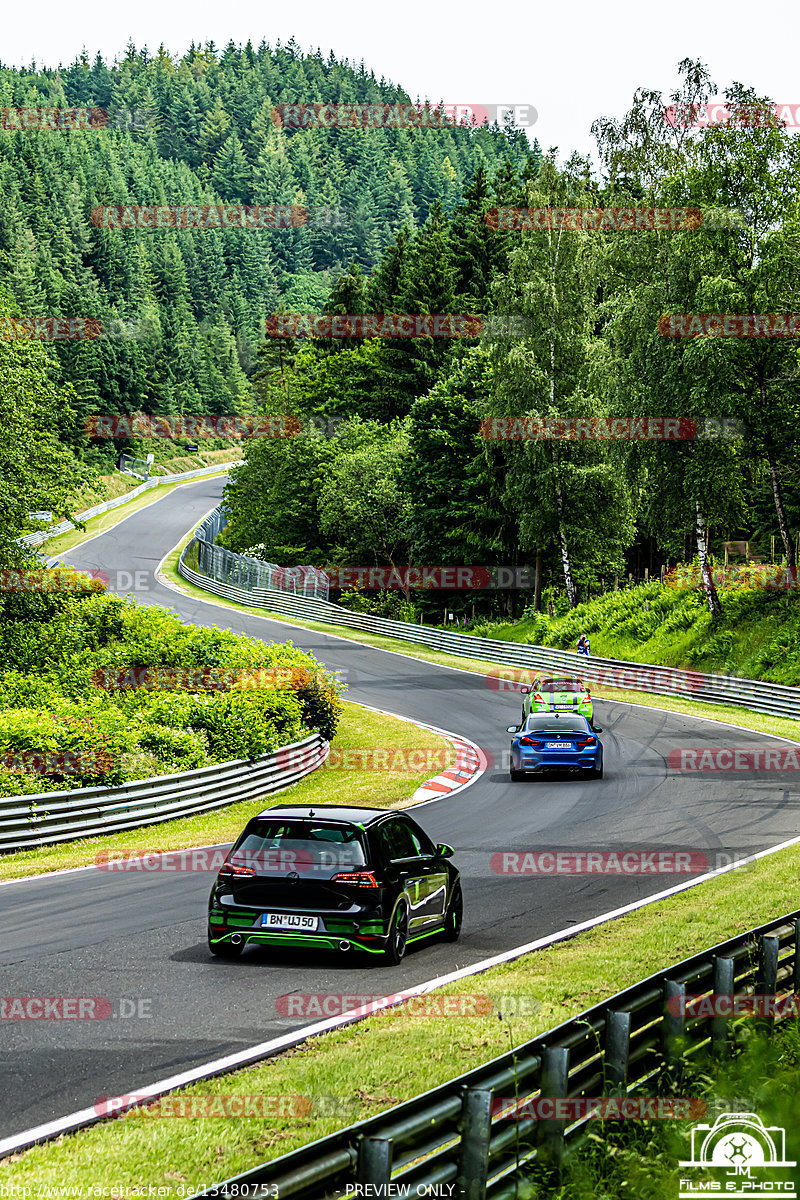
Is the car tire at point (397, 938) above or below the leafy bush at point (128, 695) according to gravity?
above

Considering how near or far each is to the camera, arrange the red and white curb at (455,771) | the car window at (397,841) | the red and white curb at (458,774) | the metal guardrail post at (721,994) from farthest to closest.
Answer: the red and white curb at (458,774)
the red and white curb at (455,771)
the car window at (397,841)
the metal guardrail post at (721,994)

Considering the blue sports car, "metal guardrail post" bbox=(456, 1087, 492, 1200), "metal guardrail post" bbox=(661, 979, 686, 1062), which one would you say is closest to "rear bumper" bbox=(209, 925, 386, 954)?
"metal guardrail post" bbox=(661, 979, 686, 1062)

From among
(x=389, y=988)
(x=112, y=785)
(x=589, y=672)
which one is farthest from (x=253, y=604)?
(x=389, y=988)

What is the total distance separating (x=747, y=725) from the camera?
112 feet

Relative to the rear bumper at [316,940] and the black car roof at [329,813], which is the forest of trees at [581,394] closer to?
the black car roof at [329,813]

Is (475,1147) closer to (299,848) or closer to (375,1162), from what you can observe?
(375,1162)

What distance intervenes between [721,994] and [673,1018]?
2.28 feet

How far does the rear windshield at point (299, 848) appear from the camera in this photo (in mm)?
10727

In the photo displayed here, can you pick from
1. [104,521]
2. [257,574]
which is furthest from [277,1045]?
Answer: [104,521]

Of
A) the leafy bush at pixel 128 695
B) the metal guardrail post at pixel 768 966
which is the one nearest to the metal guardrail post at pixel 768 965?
the metal guardrail post at pixel 768 966

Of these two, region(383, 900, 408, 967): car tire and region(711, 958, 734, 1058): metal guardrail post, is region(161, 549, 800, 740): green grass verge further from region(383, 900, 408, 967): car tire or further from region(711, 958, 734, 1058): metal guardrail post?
region(711, 958, 734, 1058): metal guardrail post

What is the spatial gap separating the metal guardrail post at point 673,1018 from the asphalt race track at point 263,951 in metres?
2.89

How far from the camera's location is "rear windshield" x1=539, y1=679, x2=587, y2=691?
31.0 meters

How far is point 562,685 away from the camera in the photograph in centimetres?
3209
